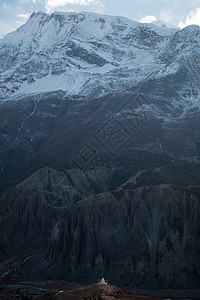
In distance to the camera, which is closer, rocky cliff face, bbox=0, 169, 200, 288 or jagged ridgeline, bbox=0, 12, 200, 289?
rocky cliff face, bbox=0, 169, 200, 288

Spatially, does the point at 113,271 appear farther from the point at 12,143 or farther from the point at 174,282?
the point at 12,143

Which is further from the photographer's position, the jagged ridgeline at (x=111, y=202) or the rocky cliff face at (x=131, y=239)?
the jagged ridgeline at (x=111, y=202)

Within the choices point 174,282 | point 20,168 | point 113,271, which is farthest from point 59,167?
point 174,282

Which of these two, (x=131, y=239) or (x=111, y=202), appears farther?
(x=111, y=202)

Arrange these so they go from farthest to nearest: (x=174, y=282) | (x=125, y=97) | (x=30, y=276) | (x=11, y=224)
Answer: (x=125, y=97) → (x=11, y=224) → (x=30, y=276) → (x=174, y=282)

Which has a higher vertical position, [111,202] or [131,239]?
[111,202]

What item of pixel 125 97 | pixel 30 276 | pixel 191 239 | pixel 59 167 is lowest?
pixel 30 276

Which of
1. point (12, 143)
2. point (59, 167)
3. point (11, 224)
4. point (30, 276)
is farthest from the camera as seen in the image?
point (12, 143)

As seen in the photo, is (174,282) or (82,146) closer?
(174,282)

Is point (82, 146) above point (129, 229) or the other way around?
above
